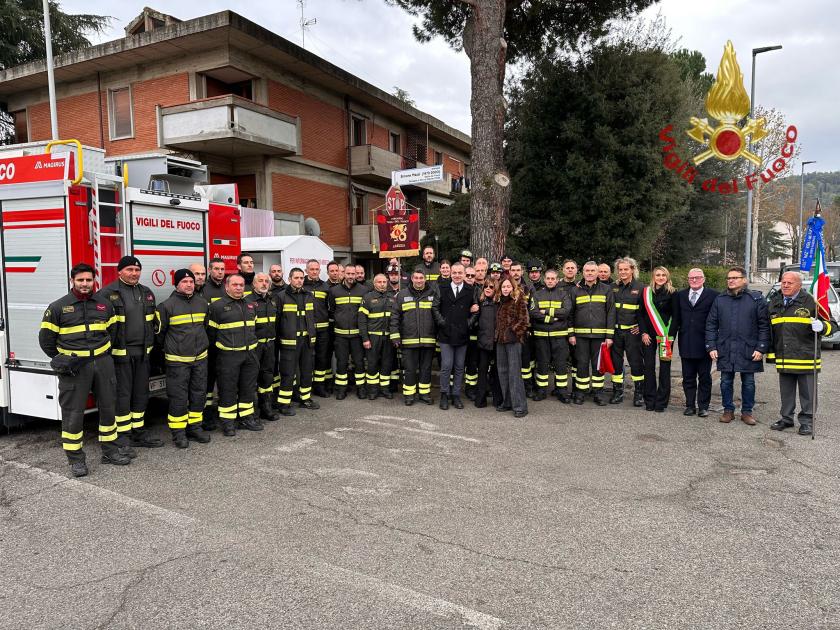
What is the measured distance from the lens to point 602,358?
27.0ft

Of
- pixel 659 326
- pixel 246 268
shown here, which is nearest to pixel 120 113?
pixel 246 268

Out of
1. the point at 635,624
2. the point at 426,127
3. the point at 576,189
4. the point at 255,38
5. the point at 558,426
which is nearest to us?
the point at 635,624

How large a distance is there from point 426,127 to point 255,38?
11757 millimetres

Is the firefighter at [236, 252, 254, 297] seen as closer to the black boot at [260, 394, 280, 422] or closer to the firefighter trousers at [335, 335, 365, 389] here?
the black boot at [260, 394, 280, 422]

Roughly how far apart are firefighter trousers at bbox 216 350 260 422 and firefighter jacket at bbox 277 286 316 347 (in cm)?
90

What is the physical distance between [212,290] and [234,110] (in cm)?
1081

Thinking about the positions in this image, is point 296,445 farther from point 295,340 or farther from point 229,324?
point 295,340

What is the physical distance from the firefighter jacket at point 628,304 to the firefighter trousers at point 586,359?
0.39 meters

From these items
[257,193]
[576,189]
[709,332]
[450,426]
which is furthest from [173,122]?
[709,332]

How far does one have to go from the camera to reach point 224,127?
15.7 m

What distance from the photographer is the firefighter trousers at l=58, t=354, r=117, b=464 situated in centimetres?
539

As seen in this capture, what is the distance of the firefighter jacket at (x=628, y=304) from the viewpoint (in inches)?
316

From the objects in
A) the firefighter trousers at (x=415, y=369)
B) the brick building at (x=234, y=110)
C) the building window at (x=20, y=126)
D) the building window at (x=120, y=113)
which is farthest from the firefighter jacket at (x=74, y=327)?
the building window at (x=20, y=126)

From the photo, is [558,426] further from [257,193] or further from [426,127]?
[426,127]
